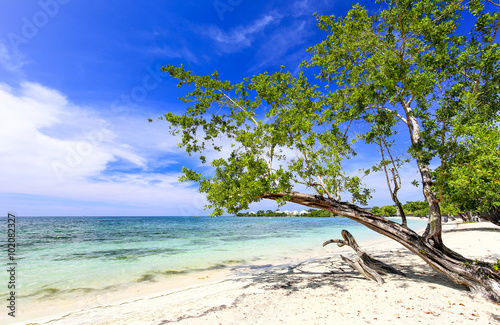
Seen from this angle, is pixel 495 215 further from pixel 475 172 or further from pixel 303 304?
pixel 303 304

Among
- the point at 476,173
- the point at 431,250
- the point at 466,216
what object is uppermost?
the point at 476,173

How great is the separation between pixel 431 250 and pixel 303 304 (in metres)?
4.19

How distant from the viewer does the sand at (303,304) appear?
5.14m

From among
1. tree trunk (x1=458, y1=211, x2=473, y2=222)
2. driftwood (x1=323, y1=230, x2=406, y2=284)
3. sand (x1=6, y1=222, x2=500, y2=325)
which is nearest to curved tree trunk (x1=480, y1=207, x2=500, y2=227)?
sand (x1=6, y1=222, x2=500, y2=325)

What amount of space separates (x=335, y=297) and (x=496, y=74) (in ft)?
23.8

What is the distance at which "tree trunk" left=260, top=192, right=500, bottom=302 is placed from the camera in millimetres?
6056

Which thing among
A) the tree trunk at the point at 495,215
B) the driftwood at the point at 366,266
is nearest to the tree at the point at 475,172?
the tree trunk at the point at 495,215

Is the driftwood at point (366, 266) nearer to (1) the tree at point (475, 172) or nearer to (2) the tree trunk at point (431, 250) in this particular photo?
(2) the tree trunk at point (431, 250)

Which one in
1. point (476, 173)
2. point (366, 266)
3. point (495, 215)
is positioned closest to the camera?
point (476, 173)

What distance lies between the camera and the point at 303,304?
19.7 ft

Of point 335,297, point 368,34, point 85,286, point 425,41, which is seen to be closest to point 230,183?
point 335,297

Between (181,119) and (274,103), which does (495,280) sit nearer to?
(274,103)

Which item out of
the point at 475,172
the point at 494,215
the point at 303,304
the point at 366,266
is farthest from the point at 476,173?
the point at 303,304

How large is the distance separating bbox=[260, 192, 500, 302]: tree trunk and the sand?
363 mm
